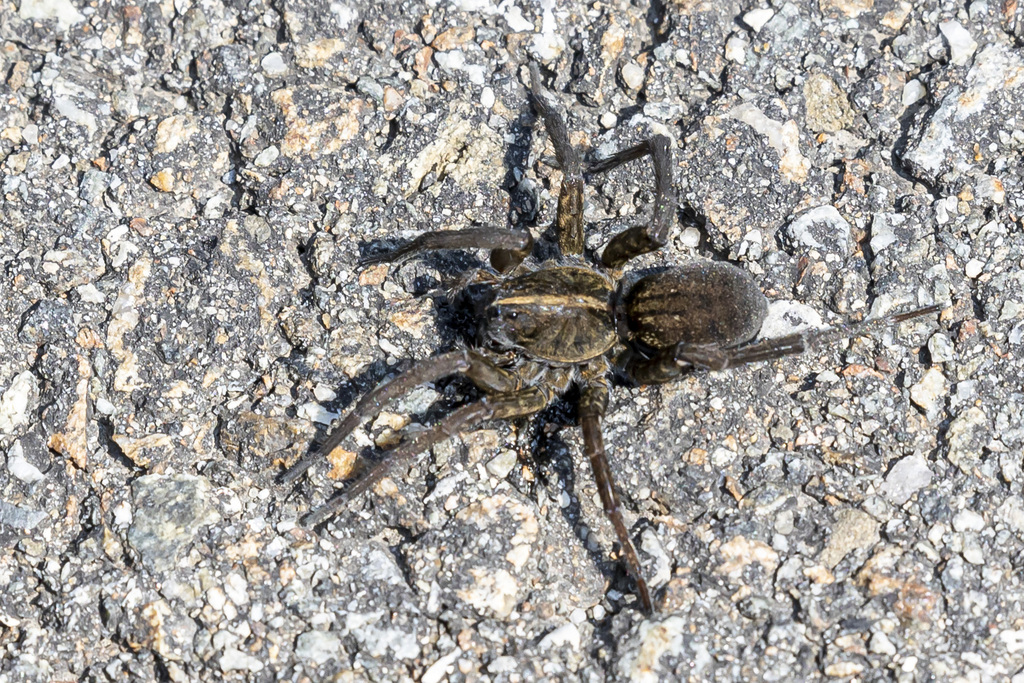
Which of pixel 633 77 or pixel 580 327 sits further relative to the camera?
pixel 633 77

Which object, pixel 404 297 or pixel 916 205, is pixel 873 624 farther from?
pixel 404 297

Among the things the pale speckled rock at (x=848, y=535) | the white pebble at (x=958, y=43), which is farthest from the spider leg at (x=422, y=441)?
the white pebble at (x=958, y=43)

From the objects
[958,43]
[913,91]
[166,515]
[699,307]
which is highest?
[958,43]

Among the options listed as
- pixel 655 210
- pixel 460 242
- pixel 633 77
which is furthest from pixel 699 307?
pixel 633 77

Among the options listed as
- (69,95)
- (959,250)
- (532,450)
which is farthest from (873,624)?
(69,95)

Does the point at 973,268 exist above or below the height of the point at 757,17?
below

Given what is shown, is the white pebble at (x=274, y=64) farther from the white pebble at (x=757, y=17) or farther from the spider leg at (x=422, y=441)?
the white pebble at (x=757, y=17)

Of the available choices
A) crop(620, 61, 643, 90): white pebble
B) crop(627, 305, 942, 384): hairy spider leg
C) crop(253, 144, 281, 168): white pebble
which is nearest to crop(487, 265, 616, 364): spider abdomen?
crop(627, 305, 942, 384): hairy spider leg

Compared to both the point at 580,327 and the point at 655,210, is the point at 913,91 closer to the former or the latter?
the point at 655,210
